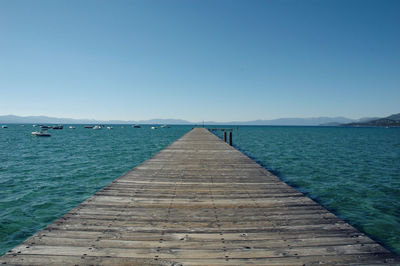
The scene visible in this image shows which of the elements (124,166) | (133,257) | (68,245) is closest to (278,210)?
(133,257)

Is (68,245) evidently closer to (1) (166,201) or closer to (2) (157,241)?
(2) (157,241)

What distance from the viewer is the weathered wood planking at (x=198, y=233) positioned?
326 cm

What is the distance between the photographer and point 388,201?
9.86 metres

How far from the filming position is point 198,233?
4047mm

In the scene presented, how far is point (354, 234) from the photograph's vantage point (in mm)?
4027

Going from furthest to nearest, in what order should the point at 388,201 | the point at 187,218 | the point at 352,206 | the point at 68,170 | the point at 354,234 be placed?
the point at 68,170 → the point at 388,201 → the point at 352,206 → the point at 187,218 → the point at 354,234

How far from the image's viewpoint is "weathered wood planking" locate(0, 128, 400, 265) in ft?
10.7

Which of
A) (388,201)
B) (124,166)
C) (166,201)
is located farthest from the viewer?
(124,166)

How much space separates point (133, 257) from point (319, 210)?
444cm

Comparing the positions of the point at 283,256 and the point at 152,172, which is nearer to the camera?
the point at 283,256

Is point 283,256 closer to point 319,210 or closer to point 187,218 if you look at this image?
point 187,218

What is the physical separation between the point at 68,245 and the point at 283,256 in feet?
11.7

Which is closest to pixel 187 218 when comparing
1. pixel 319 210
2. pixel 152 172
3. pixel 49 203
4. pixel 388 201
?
pixel 319 210

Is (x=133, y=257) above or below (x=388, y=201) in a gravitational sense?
above
